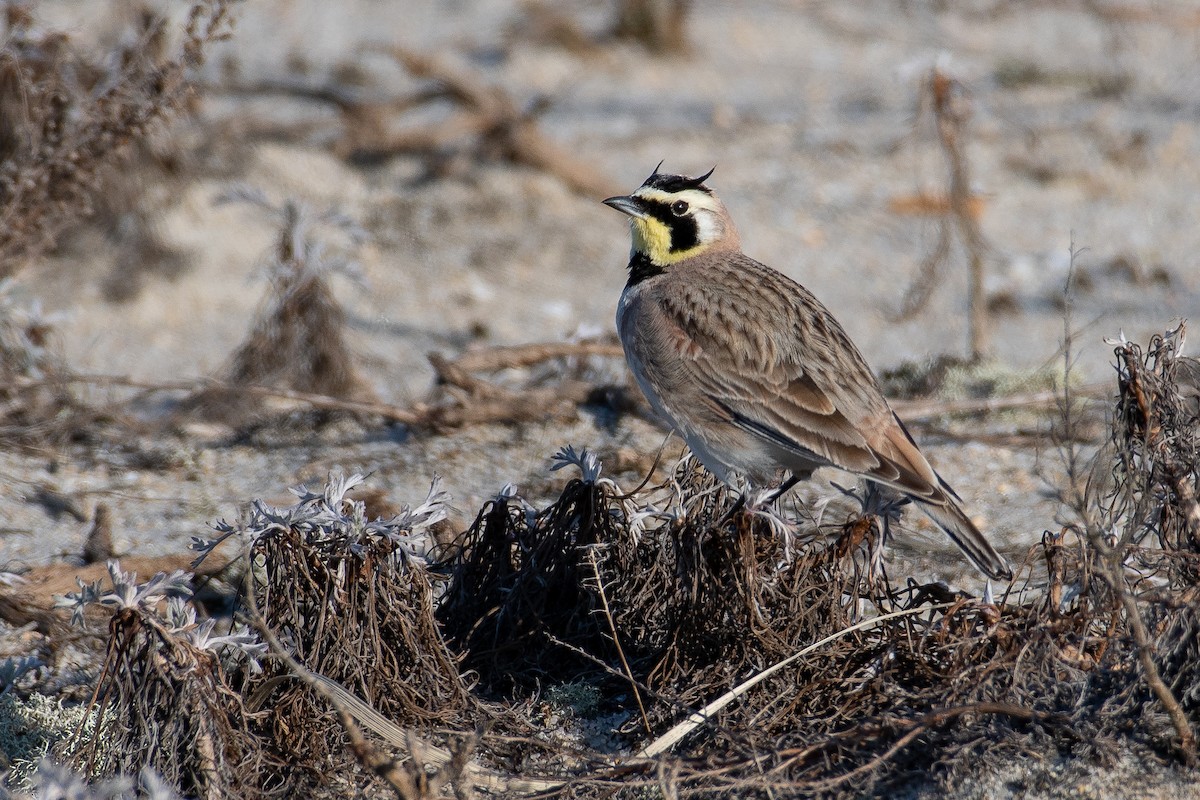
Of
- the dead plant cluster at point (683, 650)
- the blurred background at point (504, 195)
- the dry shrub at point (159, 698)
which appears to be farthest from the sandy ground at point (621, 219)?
the dry shrub at point (159, 698)

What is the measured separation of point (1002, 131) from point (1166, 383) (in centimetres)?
676

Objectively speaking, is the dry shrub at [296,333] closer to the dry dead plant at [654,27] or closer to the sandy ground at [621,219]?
the sandy ground at [621,219]

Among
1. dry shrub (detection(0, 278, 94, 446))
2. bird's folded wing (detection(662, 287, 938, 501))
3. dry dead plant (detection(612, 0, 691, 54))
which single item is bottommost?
dry shrub (detection(0, 278, 94, 446))

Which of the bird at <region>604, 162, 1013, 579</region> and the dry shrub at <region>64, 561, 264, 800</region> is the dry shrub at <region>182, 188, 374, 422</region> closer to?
the bird at <region>604, 162, 1013, 579</region>

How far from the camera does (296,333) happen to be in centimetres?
620

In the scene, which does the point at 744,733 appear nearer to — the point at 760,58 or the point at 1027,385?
the point at 1027,385

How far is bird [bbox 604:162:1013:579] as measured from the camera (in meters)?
3.82

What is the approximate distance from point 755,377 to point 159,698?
6.41 ft

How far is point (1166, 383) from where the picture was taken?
3248 mm

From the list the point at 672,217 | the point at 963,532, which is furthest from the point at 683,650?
the point at 672,217

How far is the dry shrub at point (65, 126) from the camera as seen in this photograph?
5219mm

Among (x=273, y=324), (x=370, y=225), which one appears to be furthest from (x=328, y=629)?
(x=370, y=225)

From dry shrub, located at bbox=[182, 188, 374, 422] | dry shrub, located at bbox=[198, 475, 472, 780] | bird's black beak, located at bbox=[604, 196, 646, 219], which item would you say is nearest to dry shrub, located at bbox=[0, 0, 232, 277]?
A: dry shrub, located at bbox=[182, 188, 374, 422]

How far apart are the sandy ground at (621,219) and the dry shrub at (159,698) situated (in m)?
1.67
